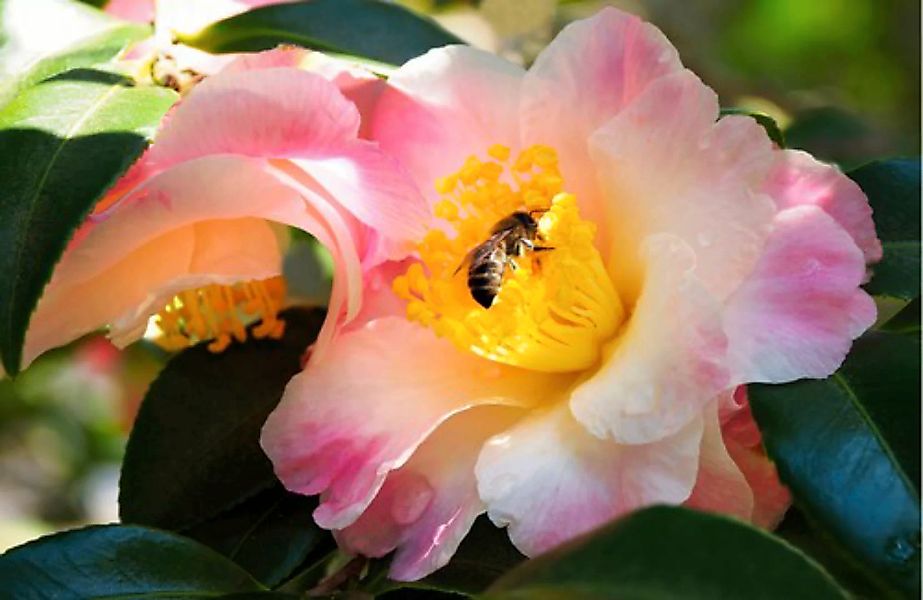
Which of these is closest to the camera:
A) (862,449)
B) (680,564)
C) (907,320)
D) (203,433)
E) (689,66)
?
(680,564)

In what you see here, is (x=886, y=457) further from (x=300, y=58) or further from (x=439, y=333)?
(x=300, y=58)

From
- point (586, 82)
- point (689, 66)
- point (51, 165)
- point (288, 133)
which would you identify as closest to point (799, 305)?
point (586, 82)

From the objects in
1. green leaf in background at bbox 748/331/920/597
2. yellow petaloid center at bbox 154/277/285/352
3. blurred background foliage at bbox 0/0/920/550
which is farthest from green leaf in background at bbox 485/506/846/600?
blurred background foliage at bbox 0/0/920/550

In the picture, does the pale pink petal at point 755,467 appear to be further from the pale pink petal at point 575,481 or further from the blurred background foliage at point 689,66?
the blurred background foliage at point 689,66

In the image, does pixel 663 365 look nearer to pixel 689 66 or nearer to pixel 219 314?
pixel 219 314

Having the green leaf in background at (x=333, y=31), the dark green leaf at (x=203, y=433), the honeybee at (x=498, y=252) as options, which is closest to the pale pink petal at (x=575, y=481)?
the honeybee at (x=498, y=252)
